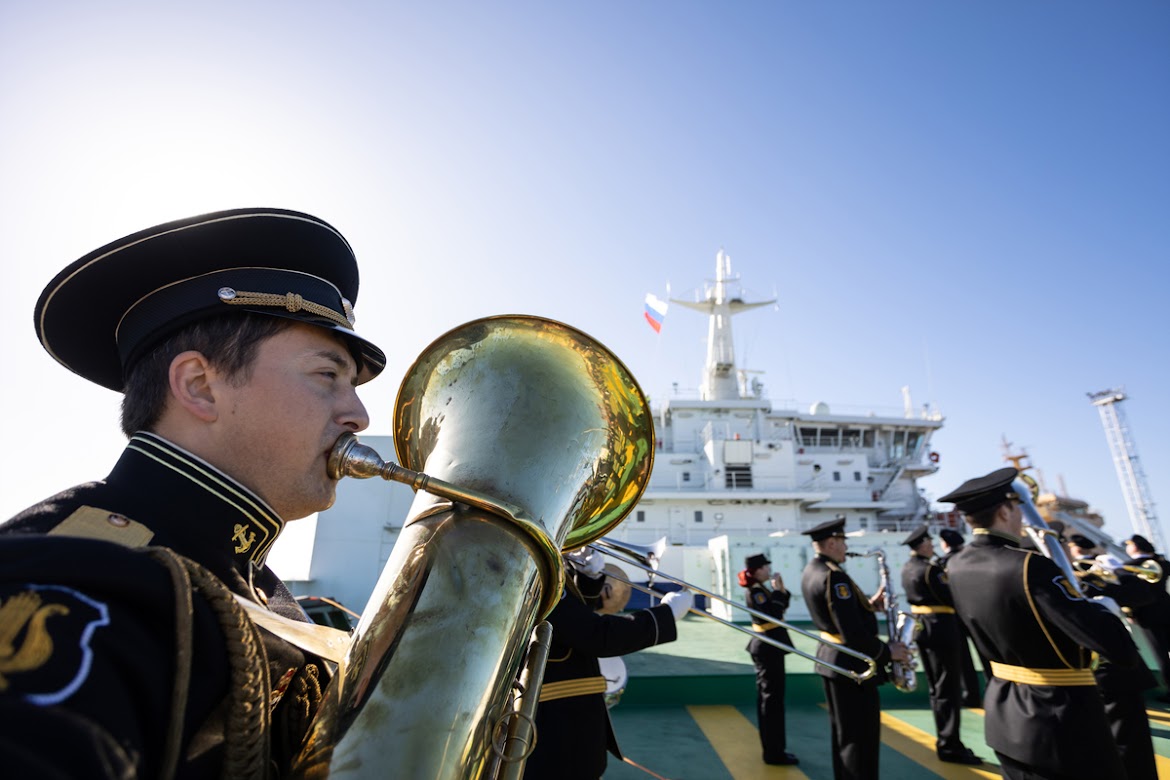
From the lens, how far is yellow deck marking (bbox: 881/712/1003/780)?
520 centimetres

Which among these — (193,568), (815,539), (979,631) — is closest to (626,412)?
(193,568)

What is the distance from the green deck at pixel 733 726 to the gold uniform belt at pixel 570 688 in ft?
6.85

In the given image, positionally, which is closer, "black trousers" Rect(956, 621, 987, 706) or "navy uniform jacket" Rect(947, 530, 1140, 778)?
"navy uniform jacket" Rect(947, 530, 1140, 778)

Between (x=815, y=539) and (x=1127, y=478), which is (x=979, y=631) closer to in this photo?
(x=815, y=539)

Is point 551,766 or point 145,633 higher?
point 145,633

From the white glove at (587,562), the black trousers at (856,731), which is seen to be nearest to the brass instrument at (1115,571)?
the black trousers at (856,731)

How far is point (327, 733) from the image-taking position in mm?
854

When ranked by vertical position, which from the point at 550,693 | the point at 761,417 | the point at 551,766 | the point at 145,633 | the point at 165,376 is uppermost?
the point at 761,417

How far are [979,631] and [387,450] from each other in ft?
27.8

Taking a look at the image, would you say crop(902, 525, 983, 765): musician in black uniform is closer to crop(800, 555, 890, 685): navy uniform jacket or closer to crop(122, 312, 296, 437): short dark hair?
crop(800, 555, 890, 685): navy uniform jacket

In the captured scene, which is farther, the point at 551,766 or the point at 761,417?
the point at 761,417

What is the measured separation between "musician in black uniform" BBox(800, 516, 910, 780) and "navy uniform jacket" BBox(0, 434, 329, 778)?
3932mm

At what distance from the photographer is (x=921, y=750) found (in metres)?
5.83

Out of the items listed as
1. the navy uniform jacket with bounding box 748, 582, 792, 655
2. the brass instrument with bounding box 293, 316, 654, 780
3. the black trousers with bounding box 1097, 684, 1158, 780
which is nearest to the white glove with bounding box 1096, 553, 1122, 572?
the black trousers with bounding box 1097, 684, 1158, 780
